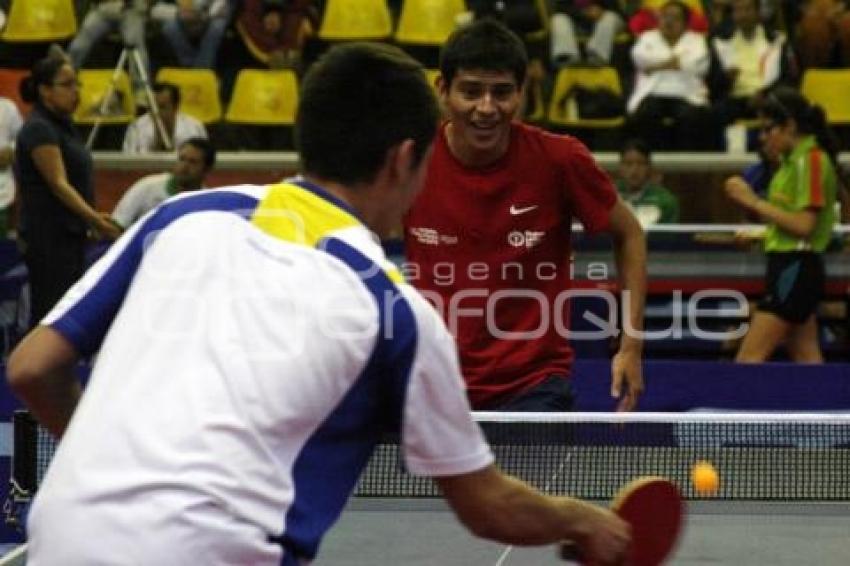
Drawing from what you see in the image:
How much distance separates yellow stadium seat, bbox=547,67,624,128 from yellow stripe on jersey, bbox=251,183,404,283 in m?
11.2

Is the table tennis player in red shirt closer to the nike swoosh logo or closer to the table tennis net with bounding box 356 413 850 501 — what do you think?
the nike swoosh logo

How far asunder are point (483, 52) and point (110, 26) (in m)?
9.31

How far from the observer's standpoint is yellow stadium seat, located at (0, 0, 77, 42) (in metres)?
Answer: 14.6

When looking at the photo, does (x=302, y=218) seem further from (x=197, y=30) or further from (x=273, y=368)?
(x=197, y=30)

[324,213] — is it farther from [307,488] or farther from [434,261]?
[434,261]

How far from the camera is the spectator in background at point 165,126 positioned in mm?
13000

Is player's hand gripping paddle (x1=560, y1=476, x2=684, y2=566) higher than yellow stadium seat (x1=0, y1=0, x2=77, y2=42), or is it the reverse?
player's hand gripping paddle (x1=560, y1=476, x2=684, y2=566)

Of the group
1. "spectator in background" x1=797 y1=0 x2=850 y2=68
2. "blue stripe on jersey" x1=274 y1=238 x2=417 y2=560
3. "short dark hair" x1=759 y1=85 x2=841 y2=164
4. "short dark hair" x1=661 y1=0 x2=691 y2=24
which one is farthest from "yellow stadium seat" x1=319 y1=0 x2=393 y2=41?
"blue stripe on jersey" x1=274 y1=238 x2=417 y2=560

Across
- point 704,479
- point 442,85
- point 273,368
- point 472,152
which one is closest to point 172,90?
point 442,85

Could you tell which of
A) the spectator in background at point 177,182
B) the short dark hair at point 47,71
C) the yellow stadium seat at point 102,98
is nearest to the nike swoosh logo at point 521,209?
the short dark hair at point 47,71

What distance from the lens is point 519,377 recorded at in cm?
568

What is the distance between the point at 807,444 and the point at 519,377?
953mm

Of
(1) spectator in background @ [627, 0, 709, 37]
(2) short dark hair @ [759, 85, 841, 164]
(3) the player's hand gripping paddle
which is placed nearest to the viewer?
(3) the player's hand gripping paddle

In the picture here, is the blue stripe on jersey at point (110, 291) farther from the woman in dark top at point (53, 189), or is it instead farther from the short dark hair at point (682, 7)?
the short dark hair at point (682, 7)
